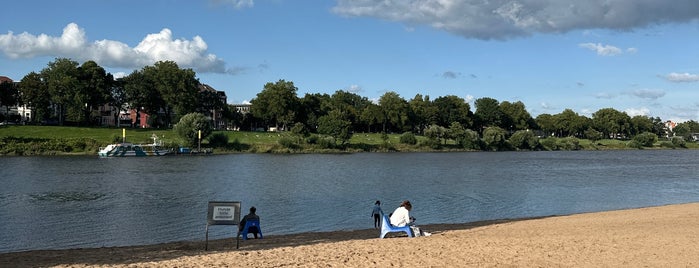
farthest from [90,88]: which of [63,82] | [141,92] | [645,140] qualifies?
[645,140]

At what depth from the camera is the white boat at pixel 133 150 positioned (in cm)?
9994

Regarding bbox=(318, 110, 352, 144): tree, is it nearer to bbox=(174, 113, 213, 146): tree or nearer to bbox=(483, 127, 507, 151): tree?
bbox=(174, 113, 213, 146): tree

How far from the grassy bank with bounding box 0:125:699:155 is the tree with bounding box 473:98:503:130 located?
153ft

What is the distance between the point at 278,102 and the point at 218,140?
34466 mm

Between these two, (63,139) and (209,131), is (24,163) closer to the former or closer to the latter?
(63,139)

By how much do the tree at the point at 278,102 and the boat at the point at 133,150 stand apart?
4186cm

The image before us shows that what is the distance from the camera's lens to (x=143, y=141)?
117 metres

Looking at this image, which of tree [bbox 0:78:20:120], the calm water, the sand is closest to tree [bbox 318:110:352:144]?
the calm water

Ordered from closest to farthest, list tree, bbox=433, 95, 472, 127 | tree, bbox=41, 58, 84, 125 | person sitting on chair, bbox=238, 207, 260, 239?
1. person sitting on chair, bbox=238, 207, 260, 239
2. tree, bbox=41, 58, 84, 125
3. tree, bbox=433, 95, 472, 127

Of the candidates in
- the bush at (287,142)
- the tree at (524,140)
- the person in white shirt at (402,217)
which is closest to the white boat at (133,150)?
the bush at (287,142)

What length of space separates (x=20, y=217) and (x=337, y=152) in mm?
94620

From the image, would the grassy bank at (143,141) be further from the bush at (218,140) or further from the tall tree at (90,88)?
the tall tree at (90,88)

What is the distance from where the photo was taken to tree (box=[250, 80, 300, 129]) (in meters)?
149

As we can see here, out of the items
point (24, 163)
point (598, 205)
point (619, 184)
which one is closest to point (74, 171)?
point (24, 163)
